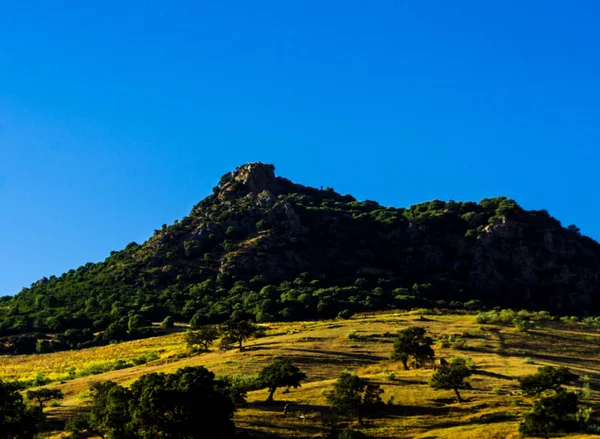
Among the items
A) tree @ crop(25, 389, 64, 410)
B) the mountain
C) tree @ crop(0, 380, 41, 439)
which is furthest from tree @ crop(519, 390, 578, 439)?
the mountain

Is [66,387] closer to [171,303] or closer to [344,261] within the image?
[171,303]

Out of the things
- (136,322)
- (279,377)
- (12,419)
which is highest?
(136,322)

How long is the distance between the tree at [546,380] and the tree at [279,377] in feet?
68.0

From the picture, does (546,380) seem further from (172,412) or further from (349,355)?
(172,412)

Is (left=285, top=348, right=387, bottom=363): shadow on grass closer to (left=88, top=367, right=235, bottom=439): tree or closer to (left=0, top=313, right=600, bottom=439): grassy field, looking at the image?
(left=0, top=313, right=600, bottom=439): grassy field

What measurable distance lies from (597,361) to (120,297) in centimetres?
11686

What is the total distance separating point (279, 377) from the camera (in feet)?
175

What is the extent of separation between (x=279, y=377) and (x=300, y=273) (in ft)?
371

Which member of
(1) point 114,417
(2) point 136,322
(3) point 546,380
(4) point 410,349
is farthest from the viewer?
(2) point 136,322

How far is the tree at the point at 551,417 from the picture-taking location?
41094 mm

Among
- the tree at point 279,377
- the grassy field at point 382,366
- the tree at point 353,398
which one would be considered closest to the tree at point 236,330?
the grassy field at point 382,366

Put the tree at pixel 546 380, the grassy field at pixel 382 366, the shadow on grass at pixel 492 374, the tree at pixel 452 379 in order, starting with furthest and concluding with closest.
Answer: the shadow on grass at pixel 492 374 < the tree at pixel 452 379 < the tree at pixel 546 380 < the grassy field at pixel 382 366

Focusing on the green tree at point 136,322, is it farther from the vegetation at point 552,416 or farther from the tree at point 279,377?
the vegetation at point 552,416

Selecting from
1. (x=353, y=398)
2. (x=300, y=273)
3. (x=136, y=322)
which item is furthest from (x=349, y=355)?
(x=300, y=273)
